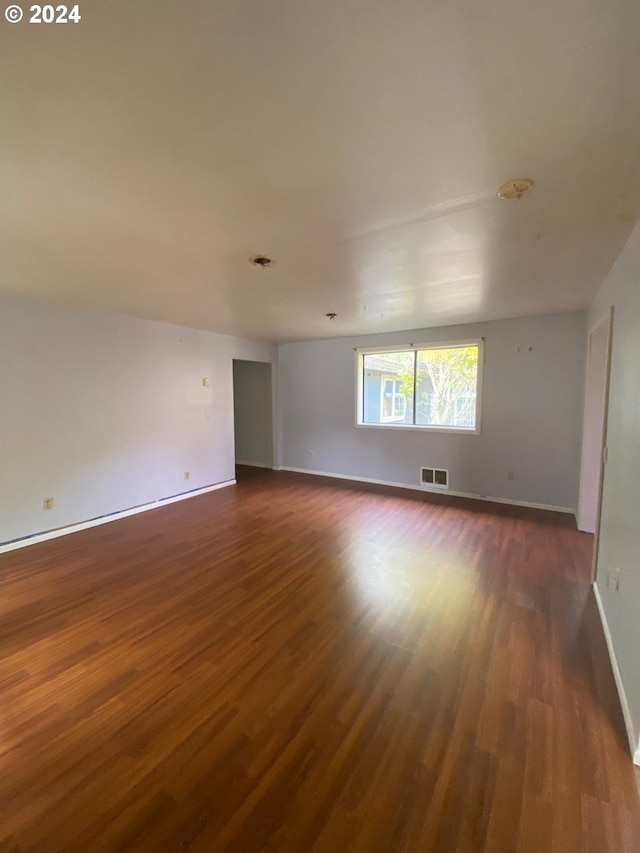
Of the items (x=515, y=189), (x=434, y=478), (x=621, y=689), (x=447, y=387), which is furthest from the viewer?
(x=434, y=478)

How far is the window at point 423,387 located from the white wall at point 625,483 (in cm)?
244

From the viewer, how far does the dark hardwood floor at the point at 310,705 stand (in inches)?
47.1

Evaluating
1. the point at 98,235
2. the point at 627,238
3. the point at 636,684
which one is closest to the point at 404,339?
the point at 627,238

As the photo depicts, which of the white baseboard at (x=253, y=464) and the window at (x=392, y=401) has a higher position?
the window at (x=392, y=401)

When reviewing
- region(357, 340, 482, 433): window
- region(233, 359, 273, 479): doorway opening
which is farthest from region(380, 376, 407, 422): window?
region(233, 359, 273, 479): doorway opening

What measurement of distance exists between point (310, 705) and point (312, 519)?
8.33ft

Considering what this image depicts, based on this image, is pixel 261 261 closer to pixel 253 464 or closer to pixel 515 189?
pixel 515 189

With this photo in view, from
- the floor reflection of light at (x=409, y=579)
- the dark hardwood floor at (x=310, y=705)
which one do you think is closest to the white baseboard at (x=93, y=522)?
the dark hardwood floor at (x=310, y=705)

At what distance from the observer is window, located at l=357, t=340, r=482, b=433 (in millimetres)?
4902

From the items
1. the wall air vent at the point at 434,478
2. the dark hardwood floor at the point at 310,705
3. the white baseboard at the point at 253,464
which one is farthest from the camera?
the white baseboard at the point at 253,464

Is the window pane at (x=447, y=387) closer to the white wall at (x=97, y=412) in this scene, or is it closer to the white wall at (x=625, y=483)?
the white wall at (x=625, y=483)

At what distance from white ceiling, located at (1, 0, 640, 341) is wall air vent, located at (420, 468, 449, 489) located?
10.5ft

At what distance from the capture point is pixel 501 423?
464 centimetres

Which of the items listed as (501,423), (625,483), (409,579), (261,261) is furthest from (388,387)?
(625,483)
